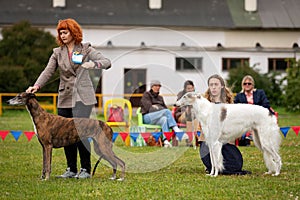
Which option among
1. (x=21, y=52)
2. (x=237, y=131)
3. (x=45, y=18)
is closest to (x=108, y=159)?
(x=237, y=131)

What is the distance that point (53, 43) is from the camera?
31.9 metres

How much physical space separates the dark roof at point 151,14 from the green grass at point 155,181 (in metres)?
25.0

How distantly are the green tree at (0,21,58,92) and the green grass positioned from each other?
17.9 meters

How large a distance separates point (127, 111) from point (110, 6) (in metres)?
22.8

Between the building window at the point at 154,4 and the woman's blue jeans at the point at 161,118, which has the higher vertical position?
the building window at the point at 154,4

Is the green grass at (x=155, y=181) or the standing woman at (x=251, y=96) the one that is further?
the standing woman at (x=251, y=96)

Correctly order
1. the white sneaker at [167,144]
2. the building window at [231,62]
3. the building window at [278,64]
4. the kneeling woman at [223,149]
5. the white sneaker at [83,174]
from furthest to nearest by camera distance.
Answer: the building window at [278,64] → the building window at [231,62] → the white sneaker at [167,144] → the kneeling woman at [223,149] → the white sneaker at [83,174]

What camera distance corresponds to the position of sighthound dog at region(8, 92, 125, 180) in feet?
26.7

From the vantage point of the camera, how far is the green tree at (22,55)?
2891 centimetres

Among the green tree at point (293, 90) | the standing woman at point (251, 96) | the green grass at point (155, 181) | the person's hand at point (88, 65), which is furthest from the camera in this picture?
the green tree at point (293, 90)

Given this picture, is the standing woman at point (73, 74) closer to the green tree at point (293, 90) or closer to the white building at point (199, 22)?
the green tree at point (293, 90)

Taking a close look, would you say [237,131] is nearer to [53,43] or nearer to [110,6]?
[53,43]

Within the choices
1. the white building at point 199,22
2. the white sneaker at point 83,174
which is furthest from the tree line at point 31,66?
the white sneaker at point 83,174

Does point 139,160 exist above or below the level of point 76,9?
below
